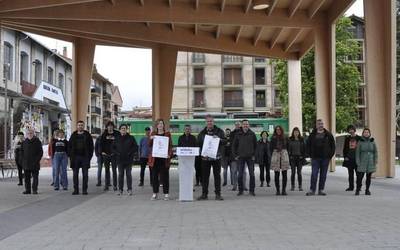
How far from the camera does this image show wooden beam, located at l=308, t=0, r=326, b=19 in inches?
1005

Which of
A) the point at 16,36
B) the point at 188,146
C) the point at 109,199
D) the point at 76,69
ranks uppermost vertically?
the point at 16,36

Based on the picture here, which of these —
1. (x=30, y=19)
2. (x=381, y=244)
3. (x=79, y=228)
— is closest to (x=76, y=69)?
(x=30, y=19)

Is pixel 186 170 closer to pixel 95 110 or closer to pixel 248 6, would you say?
pixel 248 6

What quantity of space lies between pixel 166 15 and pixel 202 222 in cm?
1659

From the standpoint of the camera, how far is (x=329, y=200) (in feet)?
44.7

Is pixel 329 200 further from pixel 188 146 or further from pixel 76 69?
pixel 76 69

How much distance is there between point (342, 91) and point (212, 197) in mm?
36035

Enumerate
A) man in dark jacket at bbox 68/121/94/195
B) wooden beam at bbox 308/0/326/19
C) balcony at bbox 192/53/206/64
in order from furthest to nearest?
balcony at bbox 192/53/206/64 → wooden beam at bbox 308/0/326/19 → man in dark jacket at bbox 68/121/94/195

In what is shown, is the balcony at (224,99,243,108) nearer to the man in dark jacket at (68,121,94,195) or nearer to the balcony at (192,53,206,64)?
the balcony at (192,53,206,64)

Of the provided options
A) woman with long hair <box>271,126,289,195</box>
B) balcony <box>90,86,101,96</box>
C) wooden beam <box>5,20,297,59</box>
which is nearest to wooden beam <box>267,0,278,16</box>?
wooden beam <box>5,20,297,59</box>

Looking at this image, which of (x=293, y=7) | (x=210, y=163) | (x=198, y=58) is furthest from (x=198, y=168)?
(x=198, y=58)

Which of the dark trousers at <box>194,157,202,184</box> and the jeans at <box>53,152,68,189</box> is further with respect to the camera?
the dark trousers at <box>194,157,202,184</box>

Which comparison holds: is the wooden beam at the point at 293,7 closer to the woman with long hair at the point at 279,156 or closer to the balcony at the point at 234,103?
the woman with long hair at the point at 279,156

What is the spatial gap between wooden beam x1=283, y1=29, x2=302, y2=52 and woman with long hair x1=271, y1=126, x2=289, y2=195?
15.8 m
